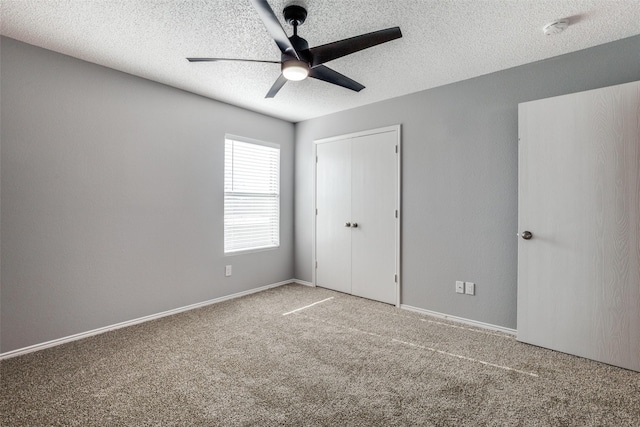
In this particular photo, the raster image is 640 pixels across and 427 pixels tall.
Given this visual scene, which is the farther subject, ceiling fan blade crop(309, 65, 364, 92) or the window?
the window

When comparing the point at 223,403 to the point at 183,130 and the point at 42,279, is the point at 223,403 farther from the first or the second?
the point at 183,130

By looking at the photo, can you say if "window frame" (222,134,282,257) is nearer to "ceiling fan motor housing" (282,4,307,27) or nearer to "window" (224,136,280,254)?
"window" (224,136,280,254)

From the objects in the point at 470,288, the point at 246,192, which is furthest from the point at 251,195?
the point at 470,288

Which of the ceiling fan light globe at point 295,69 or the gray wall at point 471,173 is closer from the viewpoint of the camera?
the ceiling fan light globe at point 295,69

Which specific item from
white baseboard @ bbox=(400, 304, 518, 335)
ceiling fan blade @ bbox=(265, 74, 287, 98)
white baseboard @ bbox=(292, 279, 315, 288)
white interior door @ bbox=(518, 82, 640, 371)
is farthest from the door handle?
white baseboard @ bbox=(292, 279, 315, 288)

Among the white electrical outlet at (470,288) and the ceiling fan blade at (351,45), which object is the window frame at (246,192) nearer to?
the ceiling fan blade at (351,45)

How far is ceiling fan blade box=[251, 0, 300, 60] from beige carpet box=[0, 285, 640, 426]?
2.17 m

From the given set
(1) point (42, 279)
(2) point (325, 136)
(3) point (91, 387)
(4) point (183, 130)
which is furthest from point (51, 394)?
(2) point (325, 136)

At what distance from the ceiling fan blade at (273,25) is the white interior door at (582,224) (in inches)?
81.8

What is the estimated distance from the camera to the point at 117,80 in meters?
2.93

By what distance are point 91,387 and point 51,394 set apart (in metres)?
0.21

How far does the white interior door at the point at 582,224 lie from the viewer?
87.5 inches

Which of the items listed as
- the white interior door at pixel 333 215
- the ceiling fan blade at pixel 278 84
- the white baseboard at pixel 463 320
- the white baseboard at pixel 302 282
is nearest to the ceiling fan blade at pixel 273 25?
the ceiling fan blade at pixel 278 84

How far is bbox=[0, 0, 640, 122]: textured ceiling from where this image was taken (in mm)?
2008
